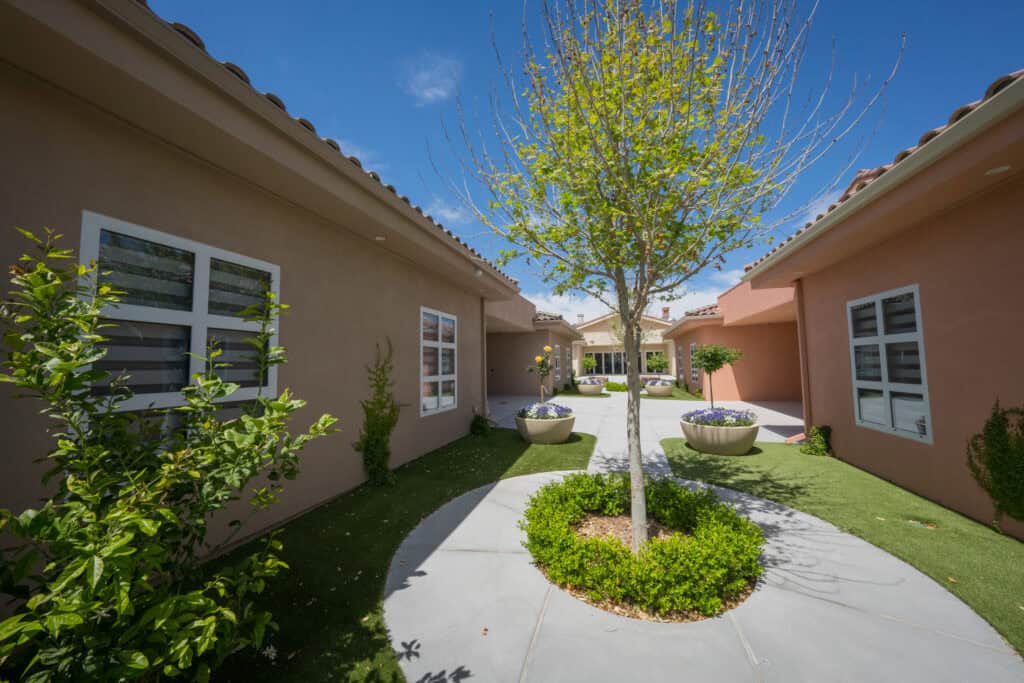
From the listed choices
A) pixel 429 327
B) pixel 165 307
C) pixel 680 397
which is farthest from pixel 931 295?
pixel 680 397

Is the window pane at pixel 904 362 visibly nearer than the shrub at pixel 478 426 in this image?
Yes

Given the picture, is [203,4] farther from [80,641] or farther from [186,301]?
[80,641]

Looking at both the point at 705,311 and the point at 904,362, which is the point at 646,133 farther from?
the point at 705,311

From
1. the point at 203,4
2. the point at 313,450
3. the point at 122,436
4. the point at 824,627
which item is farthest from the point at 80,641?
the point at 203,4

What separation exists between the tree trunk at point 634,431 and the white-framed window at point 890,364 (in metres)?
4.53

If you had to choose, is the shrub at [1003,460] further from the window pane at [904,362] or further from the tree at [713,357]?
the tree at [713,357]

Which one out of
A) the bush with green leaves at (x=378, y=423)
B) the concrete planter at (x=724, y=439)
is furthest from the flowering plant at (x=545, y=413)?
the bush with green leaves at (x=378, y=423)

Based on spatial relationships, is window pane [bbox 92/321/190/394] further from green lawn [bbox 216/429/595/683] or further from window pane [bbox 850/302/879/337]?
window pane [bbox 850/302/879/337]

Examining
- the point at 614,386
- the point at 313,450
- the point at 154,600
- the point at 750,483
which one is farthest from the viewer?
the point at 614,386

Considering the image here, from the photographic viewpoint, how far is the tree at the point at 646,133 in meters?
3.30

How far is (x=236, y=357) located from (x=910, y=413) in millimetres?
8891

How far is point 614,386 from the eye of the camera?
74.9ft

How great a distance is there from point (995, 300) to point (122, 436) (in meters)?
7.79

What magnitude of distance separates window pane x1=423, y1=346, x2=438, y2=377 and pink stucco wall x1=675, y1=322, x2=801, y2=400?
13.1 m
